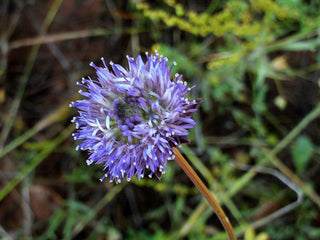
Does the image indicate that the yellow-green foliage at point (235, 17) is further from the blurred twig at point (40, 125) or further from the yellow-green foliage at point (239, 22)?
the blurred twig at point (40, 125)

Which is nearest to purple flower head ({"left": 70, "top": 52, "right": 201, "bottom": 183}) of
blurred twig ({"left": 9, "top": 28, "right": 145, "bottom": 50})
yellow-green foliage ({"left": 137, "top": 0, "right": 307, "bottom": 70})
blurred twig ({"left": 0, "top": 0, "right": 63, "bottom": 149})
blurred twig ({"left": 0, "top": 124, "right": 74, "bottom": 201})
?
yellow-green foliage ({"left": 137, "top": 0, "right": 307, "bottom": 70})

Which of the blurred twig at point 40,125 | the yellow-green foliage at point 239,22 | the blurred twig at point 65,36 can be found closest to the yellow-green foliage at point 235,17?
the yellow-green foliage at point 239,22

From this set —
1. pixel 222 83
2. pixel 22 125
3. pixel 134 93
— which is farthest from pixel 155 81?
pixel 22 125

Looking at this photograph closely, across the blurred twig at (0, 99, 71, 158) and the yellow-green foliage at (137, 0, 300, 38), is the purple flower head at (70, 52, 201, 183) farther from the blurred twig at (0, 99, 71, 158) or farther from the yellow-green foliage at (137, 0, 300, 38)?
the blurred twig at (0, 99, 71, 158)

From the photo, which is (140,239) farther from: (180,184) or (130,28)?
(130,28)

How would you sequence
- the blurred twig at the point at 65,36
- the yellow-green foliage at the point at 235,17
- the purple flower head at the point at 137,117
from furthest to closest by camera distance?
the blurred twig at the point at 65,36
the yellow-green foliage at the point at 235,17
the purple flower head at the point at 137,117

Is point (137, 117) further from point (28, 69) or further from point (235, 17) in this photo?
point (28, 69)
